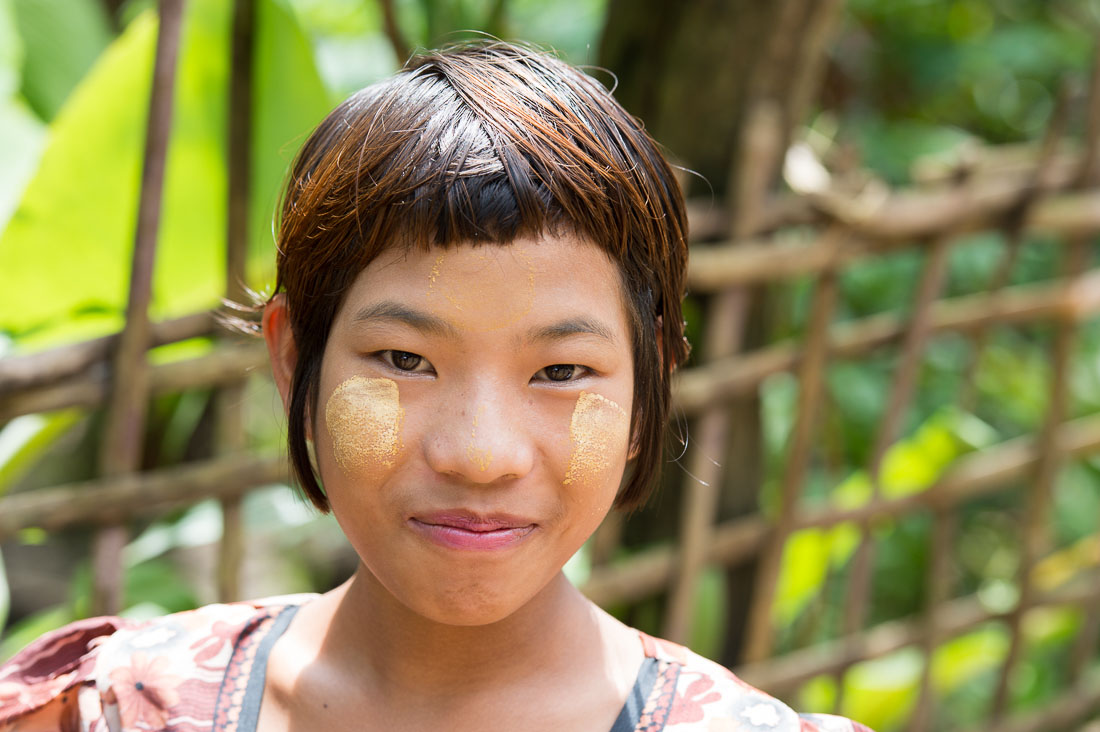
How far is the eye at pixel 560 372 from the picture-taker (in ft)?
3.02

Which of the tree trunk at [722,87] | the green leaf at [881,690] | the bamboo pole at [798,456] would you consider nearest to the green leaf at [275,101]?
the tree trunk at [722,87]

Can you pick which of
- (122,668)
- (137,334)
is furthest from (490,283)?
(137,334)

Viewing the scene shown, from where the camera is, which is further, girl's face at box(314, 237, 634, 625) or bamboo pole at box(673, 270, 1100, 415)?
bamboo pole at box(673, 270, 1100, 415)

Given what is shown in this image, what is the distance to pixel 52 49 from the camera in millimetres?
2305

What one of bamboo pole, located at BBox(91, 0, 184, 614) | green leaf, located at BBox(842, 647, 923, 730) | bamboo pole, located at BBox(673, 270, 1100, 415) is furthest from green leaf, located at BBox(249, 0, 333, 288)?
green leaf, located at BBox(842, 647, 923, 730)

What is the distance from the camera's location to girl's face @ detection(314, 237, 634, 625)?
2.88ft

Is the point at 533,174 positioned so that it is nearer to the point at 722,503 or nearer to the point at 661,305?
the point at 661,305

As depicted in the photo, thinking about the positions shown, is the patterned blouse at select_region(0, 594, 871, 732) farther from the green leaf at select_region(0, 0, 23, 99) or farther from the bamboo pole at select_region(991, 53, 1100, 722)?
the bamboo pole at select_region(991, 53, 1100, 722)

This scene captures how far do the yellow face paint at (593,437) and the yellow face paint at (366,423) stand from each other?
0.49ft

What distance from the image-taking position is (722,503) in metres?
2.50

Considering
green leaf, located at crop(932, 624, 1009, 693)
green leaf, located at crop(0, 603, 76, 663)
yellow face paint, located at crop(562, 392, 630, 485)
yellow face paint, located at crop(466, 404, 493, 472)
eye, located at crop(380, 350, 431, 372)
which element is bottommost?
green leaf, located at crop(932, 624, 1009, 693)

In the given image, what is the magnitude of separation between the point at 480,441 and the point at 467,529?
0.09 meters

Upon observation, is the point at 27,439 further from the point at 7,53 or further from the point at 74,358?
the point at 7,53

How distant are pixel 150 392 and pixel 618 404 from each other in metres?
1.13
